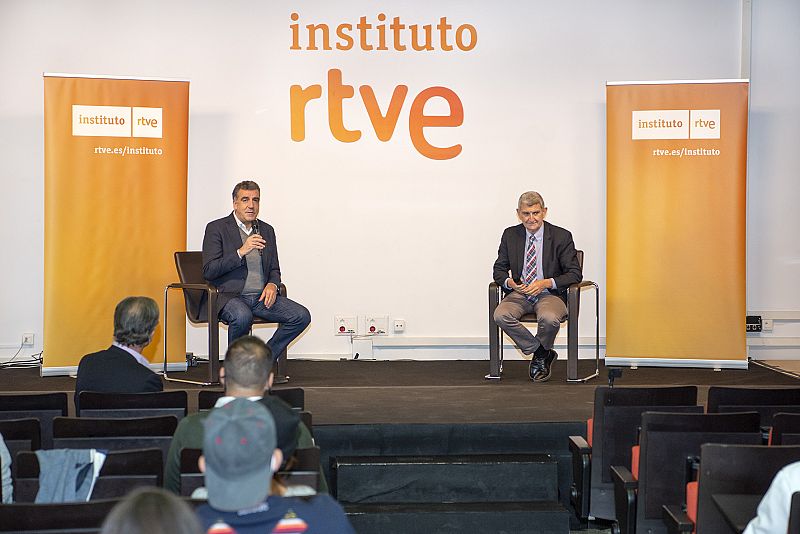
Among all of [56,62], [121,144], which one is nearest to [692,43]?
[121,144]

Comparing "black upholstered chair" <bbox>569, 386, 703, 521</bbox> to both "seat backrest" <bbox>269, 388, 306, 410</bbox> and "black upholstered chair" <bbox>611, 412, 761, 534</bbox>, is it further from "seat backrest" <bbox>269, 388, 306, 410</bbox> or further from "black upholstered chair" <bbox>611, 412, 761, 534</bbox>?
"seat backrest" <bbox>269, 388, 306, 410</bbox>

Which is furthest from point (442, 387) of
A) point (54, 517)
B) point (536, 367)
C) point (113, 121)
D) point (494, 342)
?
point (54, 517)

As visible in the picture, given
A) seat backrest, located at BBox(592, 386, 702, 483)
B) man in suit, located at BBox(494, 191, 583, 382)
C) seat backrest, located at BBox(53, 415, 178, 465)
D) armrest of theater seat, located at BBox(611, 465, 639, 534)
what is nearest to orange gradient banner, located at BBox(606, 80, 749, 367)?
man in suit, located at BBox(494, 191, 583, 382)

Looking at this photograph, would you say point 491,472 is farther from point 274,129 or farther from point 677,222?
point 274,129

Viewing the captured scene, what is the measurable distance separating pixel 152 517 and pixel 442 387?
5.05 m

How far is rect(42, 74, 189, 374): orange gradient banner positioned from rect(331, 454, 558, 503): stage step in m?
2.97

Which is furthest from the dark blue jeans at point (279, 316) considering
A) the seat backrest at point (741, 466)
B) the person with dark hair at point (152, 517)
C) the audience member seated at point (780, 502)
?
the person with dark hair at point (152, 517)

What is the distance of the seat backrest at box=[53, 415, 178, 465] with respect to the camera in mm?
3326

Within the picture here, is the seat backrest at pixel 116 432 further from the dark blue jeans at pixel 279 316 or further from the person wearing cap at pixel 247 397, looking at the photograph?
the dark blue jeans at pixel 279 316

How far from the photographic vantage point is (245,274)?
6.57 m

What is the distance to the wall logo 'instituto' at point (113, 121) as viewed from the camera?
23.2 ft

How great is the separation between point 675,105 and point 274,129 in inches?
123

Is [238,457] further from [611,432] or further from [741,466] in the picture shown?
[611,432]

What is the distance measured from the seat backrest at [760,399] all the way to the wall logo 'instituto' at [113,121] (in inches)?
180
